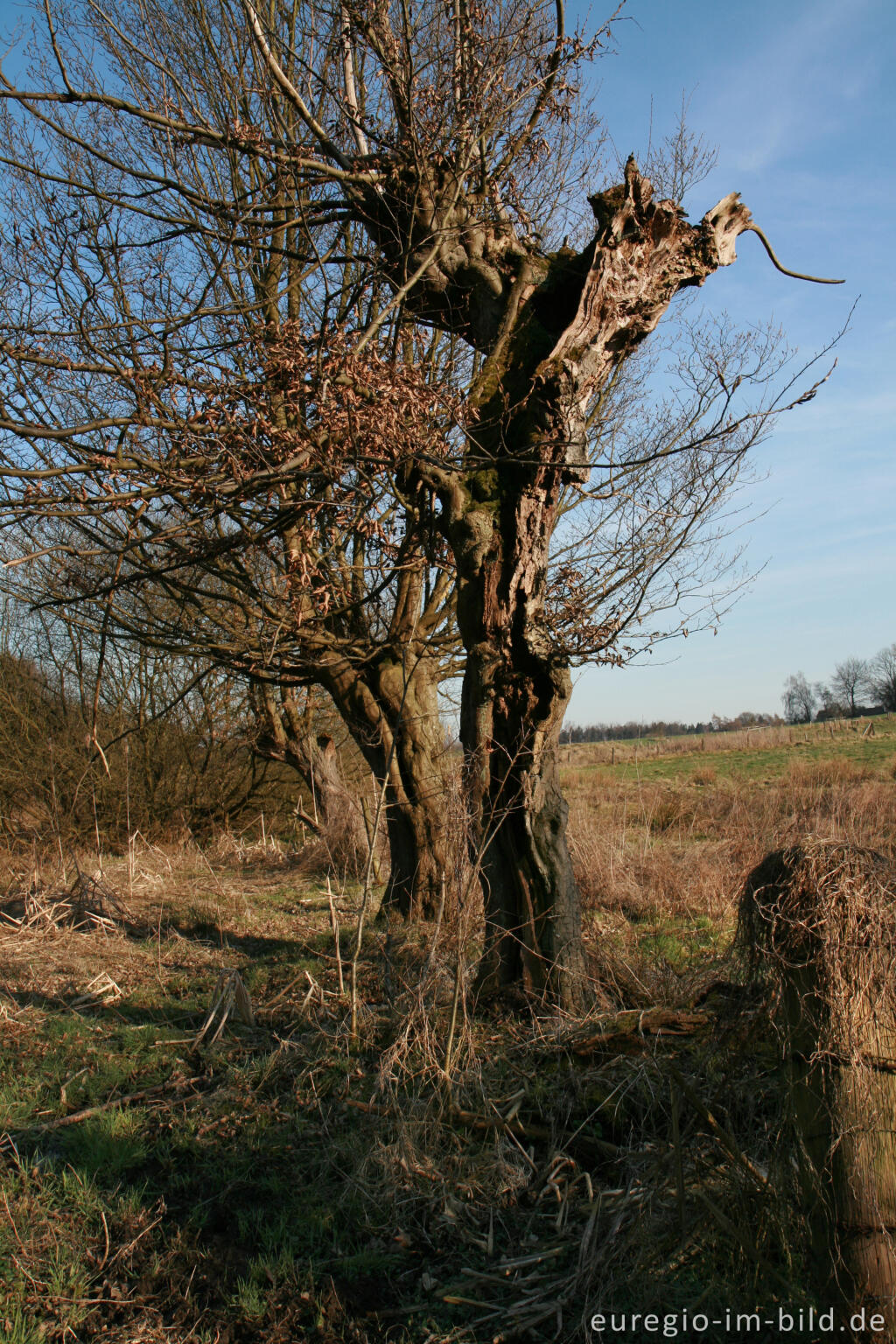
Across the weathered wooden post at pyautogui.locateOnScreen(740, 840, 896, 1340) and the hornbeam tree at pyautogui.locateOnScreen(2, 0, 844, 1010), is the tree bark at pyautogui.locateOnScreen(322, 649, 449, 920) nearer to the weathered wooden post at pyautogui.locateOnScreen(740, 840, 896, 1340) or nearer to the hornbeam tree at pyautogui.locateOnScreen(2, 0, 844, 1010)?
the hornbeam tree at pyautogui.locateOnScreen(2, 0, 844, 1010)

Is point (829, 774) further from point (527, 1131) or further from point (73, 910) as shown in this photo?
point (527, 1131)

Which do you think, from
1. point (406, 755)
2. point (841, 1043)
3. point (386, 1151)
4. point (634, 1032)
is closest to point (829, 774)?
point (406, 755)

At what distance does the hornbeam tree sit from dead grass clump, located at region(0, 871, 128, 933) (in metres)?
4.50

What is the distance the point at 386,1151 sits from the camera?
339cm

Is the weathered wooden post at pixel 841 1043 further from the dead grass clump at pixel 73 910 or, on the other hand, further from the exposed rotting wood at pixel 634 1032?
the dead grass clump at pixel 73 910

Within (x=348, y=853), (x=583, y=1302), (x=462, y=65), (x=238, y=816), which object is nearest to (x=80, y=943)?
(x=348, y=853)

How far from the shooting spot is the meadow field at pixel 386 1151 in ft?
8.61

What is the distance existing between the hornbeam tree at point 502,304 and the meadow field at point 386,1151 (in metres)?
0.75

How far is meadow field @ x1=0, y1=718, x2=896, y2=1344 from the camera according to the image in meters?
2.62

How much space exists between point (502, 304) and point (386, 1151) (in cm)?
483

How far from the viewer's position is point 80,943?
7.22 meters

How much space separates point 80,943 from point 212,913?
1.54 m

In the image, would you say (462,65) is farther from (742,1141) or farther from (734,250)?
(742,1141)

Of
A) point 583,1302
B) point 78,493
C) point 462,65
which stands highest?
point 462,65
